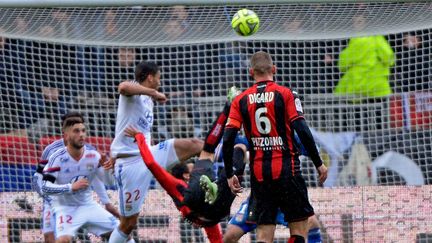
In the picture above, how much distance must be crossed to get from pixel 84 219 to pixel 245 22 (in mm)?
2768

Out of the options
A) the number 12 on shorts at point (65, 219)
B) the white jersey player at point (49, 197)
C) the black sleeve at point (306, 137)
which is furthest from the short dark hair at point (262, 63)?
the number 12 on shorts at point (65, 219)

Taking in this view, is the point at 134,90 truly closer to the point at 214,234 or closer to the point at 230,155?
the point at 214,234

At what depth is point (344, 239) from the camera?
12133 millimetres

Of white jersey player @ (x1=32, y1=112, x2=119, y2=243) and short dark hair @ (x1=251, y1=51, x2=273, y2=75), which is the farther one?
white jersey player @ (x1=32, y1=112, x2=119, y2=243)

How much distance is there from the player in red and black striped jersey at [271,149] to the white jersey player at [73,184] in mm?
2541

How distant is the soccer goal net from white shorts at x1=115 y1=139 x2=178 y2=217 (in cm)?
101

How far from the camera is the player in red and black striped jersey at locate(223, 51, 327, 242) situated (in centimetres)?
934

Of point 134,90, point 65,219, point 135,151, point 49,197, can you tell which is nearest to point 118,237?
point 65,219

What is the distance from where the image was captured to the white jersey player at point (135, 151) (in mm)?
11195

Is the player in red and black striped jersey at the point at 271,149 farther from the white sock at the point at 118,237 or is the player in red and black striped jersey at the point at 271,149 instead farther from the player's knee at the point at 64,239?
the player's knee at the point at 64,239

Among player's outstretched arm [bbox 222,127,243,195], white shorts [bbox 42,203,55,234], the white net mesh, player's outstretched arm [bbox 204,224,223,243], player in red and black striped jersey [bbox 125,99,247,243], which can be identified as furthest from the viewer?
white shorts [bbox 42,203,55,234]

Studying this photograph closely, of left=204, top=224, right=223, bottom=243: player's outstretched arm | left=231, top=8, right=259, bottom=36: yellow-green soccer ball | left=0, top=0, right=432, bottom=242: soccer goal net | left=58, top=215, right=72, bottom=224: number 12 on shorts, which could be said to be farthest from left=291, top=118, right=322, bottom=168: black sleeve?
A: left=58, top=215, right=72, bottom=224: number 12 on shorts

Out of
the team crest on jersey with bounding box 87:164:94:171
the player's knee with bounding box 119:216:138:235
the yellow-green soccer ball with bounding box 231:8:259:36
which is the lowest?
the player's knee with bounding box 119:216:138:235

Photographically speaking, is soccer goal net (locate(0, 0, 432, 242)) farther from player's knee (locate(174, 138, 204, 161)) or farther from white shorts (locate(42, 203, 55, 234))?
player's knee (locate(174, 138, 204, 161))
